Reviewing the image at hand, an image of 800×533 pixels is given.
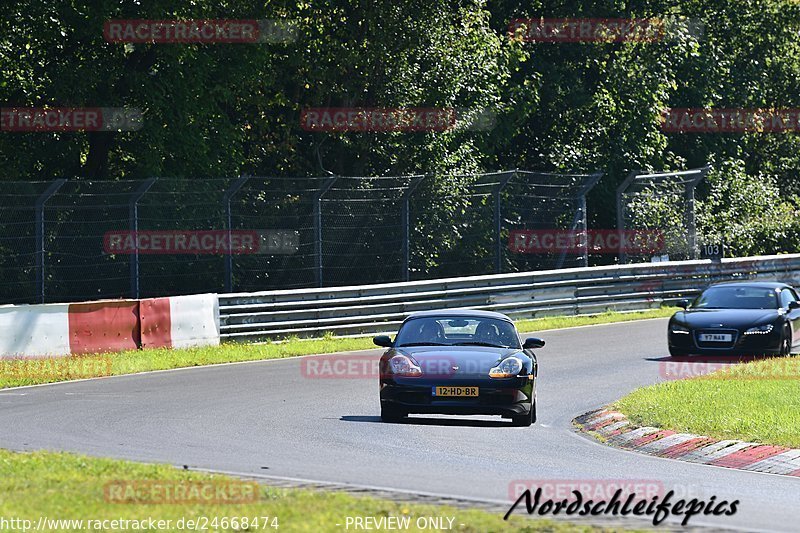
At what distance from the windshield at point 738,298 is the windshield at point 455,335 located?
875 cm

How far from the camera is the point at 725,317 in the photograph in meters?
23.3

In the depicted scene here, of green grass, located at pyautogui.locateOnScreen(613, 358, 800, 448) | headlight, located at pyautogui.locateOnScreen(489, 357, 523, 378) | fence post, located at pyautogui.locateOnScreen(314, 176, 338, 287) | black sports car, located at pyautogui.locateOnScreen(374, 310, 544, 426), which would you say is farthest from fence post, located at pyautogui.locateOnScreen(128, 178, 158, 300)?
headlight, located at pyautogui.locateOnScreen(489, 357, 523, 378)

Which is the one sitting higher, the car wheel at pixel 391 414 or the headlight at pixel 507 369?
the headlight at pixel 507 369

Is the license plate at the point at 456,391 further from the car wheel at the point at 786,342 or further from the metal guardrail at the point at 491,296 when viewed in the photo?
the metal guardrail at the point at 491,296

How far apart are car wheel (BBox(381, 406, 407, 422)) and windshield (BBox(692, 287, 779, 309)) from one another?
10247 mm

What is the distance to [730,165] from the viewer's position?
143 feet

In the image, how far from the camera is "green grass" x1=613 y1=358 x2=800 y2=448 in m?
14.3

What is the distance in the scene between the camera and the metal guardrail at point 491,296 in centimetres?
2561

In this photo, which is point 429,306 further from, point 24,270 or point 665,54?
point 665,54

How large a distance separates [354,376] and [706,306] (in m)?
6.76

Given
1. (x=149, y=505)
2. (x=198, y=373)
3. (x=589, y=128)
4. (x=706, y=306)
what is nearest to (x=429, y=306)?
(x=706, y=306)

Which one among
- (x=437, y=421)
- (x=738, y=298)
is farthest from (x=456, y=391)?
(x=738, y=298)

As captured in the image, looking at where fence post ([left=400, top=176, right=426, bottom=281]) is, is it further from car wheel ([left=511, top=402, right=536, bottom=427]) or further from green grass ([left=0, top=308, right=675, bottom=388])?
car wheel ([left=511, top=402, right=536, bottom=427])

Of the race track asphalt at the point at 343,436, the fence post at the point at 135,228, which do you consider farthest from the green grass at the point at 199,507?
the fence post at the point at 135,228
